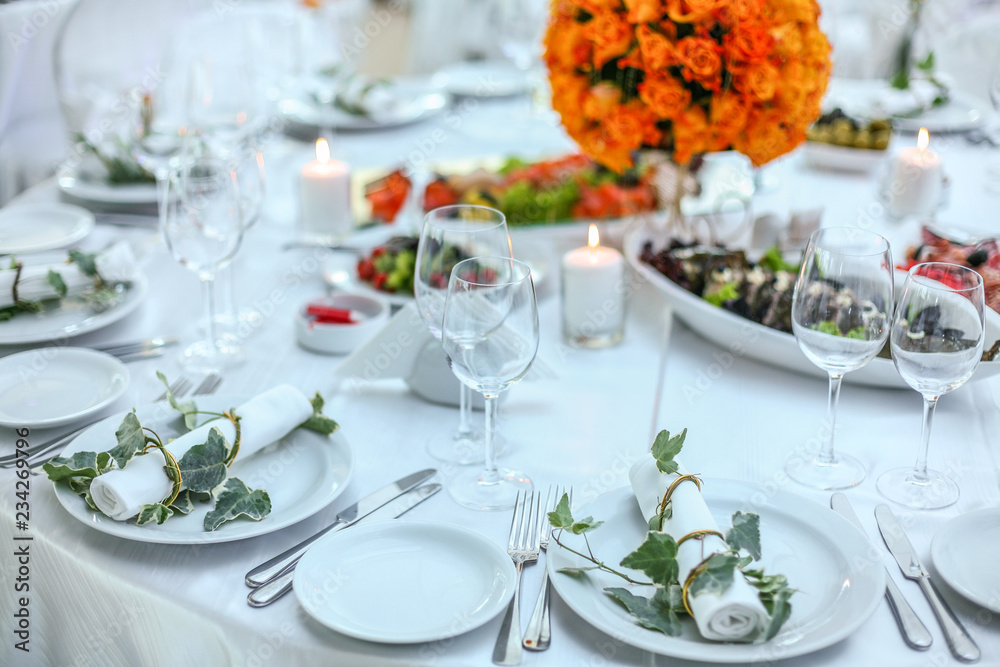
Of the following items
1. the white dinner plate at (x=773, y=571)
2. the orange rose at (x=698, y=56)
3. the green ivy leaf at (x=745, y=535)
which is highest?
the orange rose at (x=698, y=56)

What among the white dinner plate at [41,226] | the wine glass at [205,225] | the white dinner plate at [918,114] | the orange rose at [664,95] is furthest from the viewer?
the white dinner plate at [918,114]

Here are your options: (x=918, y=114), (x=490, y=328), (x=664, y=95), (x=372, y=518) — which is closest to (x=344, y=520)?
(x=372, y=518)

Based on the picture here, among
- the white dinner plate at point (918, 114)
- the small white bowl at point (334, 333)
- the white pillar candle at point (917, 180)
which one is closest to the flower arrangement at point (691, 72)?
the white pillar candle at point (917, 180)

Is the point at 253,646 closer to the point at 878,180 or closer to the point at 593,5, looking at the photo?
the point at 593,5

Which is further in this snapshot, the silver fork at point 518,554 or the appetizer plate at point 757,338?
the appetizer plate at point 757,338

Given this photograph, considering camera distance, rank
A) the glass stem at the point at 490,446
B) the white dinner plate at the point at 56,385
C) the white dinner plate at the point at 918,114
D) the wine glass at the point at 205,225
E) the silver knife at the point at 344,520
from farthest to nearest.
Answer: the white dinner plate at the point at 918,114 → the wine glass at the point at 205,225 → the white dinner plate at the point at 56,385 → the glass stem at the point at 490,446 → the silver knife at the point at 344,520

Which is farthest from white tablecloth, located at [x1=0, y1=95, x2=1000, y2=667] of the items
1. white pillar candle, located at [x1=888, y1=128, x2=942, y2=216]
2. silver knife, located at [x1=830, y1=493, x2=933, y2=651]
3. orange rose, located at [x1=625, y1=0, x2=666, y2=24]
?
white pillar candle, located at [x1=888, y1=128, x2=942, y2=216]

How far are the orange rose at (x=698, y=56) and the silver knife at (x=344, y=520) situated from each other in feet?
2.21

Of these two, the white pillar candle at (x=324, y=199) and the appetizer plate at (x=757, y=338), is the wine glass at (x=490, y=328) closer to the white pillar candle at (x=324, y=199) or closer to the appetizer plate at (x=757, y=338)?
the appetizer plate at (x=757, y=338)

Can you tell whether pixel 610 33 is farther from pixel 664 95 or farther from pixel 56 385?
pixel 56 385

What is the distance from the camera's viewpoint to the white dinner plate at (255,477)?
2.67 feet

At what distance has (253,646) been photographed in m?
0.73

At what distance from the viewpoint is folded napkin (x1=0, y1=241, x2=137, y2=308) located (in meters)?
1.22

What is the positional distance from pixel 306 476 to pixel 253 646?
0.73ft
